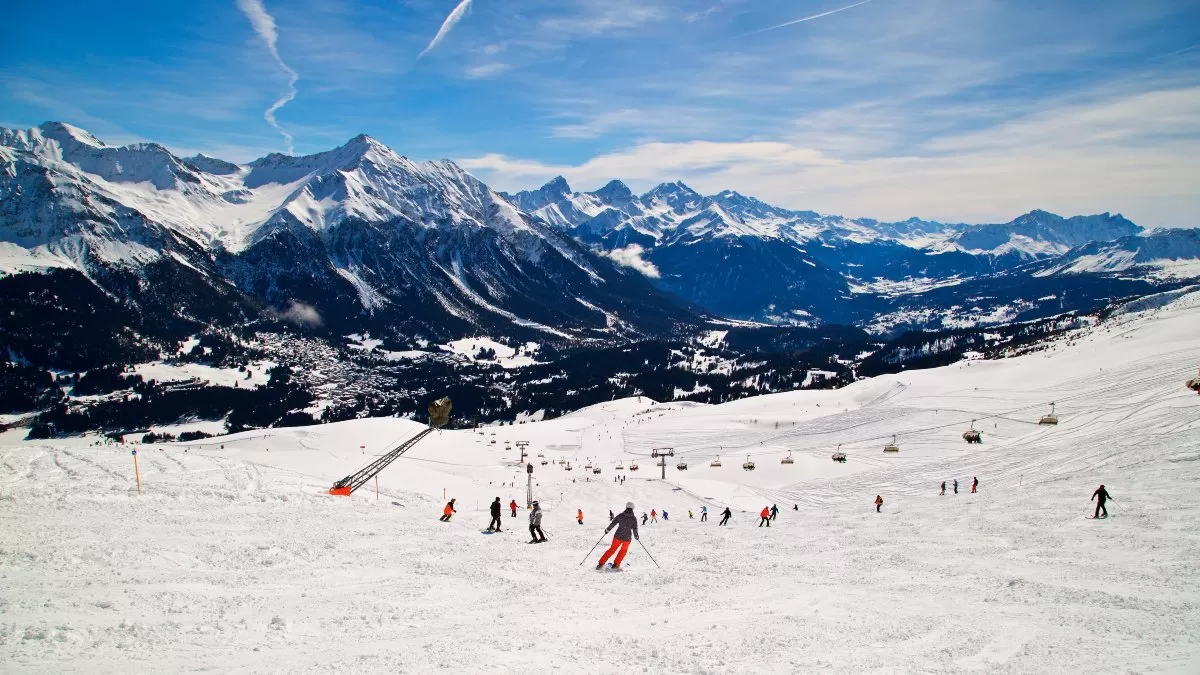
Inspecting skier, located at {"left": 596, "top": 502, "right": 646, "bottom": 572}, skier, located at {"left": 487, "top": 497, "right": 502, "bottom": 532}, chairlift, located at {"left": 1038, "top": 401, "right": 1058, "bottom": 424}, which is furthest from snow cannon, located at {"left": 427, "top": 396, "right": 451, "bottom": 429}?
skier, located at {"left": 596, "top": 502, "right": 646, "bottom": 572}

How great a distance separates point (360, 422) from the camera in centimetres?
7781

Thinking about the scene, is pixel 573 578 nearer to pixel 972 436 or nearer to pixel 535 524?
pixel 535 524

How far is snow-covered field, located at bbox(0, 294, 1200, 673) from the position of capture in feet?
36.8

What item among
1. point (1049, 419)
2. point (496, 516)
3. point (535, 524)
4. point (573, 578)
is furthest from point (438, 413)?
point (573, 578)

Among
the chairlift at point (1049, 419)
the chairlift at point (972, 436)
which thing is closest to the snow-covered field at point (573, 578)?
the chairlift at point (972, 436)

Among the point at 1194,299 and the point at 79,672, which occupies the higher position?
the point at 1194,299

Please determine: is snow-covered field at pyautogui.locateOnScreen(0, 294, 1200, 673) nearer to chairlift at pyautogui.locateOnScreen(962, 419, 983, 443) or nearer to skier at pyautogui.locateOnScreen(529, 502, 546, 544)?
skier at pyautogui.locateOnScreen(529, 502, 546, 544)

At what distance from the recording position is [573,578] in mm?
18094

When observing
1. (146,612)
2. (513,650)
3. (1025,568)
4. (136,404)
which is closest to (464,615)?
(513,650)

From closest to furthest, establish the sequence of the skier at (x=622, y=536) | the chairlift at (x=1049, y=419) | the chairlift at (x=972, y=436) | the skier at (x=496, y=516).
→ the skier at (x=622, y=536), the skier at (x=496, y=516), the chairlift at (x=1049, y=419), the chairlift at (x=972, y=436)

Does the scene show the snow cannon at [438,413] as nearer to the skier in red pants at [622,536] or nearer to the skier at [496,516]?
the skier at [496,516]

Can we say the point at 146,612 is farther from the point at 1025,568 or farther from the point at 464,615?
the point at 1025,568

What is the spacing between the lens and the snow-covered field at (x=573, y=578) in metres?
11.2

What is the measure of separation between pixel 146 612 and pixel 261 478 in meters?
19.9
